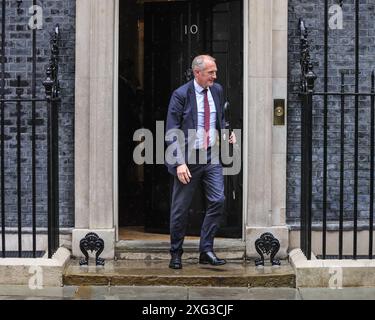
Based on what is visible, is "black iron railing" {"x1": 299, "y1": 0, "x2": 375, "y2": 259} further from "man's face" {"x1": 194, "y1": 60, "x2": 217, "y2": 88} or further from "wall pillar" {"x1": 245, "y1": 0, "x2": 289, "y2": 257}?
"man's face" {"x1": 194, "y1": 60, "x2": 217, "y2": 88}

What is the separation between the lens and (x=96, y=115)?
889 centimetres

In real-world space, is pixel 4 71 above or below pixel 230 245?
above

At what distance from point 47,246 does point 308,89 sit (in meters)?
2.87

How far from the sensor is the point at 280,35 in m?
8.91

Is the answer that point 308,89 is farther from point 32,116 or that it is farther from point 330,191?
point 32,116

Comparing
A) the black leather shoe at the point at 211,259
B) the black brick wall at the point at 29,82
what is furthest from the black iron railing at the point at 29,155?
the black leather shoe at the point at 211,259

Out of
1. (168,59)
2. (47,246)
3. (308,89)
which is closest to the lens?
(308,89)

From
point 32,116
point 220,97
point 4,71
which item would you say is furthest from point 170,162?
point 4,71

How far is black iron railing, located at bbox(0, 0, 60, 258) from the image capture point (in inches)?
326

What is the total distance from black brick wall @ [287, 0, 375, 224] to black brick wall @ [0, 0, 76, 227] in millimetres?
2134

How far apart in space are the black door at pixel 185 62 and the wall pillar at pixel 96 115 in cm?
82

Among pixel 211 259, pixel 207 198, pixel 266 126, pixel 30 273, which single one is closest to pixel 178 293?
pixel 211 259

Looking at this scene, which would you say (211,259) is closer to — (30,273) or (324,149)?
(324,149)

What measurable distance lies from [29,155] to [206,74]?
6.58 feet
